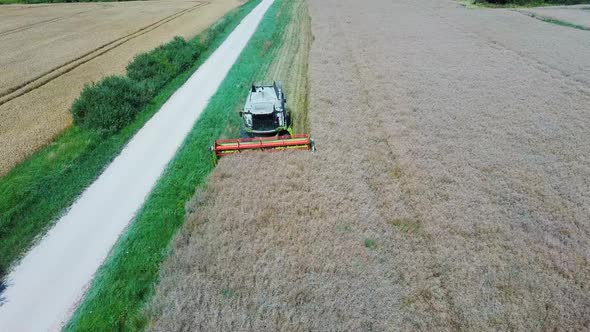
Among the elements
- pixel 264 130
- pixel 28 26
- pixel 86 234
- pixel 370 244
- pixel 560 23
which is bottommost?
Answer: pixel 86 234

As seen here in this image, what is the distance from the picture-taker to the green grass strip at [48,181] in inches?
472

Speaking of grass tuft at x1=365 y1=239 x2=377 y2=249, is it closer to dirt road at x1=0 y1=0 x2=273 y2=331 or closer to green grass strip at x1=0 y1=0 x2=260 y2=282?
dirt road at x1=0 y1=0 x2=273 y2=331

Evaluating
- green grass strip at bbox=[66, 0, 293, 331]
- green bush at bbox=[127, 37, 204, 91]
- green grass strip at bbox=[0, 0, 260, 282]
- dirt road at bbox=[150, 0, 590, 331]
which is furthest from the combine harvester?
green bush at bbox=[127, 37, 204, 91]

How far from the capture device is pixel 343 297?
8969mm

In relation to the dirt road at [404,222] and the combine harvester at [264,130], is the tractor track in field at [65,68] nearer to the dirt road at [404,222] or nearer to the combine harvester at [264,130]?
the combine harvester at [264,130]

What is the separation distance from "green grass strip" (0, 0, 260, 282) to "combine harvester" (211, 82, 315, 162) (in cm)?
561

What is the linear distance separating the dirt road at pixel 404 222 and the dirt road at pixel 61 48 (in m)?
11.8

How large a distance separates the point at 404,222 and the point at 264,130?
7.71 meters

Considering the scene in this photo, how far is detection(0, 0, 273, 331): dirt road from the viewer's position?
965 cm

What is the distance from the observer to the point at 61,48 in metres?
35.1

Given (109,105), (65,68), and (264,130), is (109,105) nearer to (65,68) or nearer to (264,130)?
(264,130)

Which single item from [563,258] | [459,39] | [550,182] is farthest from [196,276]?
[459,39]

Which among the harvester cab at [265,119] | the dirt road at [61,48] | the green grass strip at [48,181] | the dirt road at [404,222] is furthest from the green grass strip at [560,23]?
the green grass strip at [48,181]

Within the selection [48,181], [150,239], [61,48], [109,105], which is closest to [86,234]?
[150,239]
